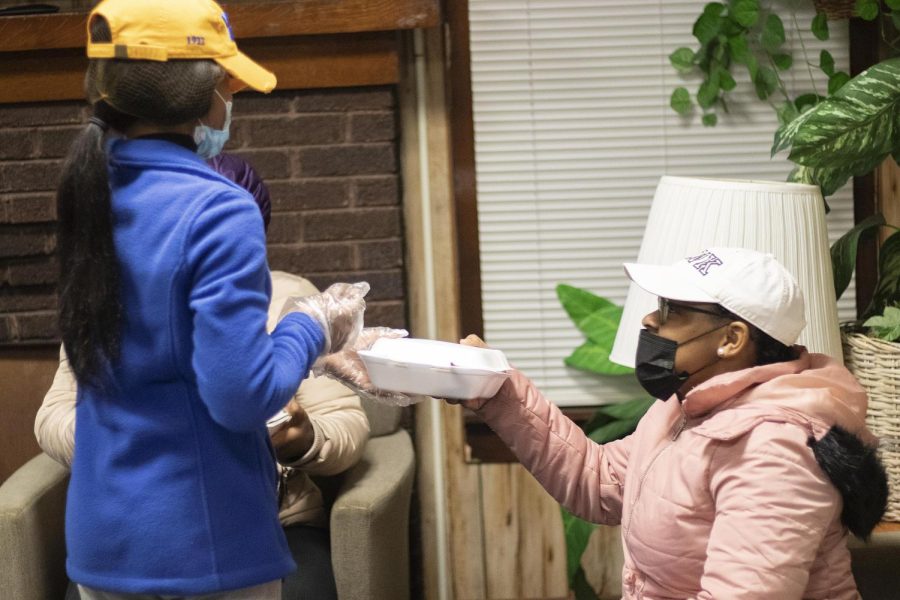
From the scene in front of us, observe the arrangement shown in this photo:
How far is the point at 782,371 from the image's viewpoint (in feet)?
5.22

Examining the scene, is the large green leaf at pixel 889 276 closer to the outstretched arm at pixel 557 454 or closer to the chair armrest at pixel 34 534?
the outstretched arm at pixel 557 454

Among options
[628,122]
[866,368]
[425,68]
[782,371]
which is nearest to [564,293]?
[628,122]

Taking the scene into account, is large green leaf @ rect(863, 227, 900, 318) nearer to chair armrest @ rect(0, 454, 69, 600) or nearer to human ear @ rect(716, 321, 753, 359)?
human ear @ rect(716, 321, 753, 359)

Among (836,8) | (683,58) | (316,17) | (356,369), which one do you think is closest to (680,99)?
(683,58)

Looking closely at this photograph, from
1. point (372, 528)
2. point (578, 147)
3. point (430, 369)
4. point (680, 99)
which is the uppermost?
point (680, 99)

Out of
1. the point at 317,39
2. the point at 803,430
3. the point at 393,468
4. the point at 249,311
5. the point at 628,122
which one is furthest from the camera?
the point at 628,122

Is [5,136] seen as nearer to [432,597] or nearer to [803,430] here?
[432,597]

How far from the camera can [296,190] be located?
277 centimetres

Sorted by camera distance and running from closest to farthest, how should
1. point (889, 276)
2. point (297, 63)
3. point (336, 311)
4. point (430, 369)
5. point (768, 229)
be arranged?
point (336, 311) < point (430, 369) < point (768, 229) < point (889, 276) < point (297, 63)

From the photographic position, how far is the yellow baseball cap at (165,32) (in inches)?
52.1

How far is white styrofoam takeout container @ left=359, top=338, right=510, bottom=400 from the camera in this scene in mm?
1656

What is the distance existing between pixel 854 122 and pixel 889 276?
372 millimetres

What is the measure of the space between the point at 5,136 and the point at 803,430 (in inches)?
82.4

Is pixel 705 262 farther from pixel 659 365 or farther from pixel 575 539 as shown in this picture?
pixel 575 539
